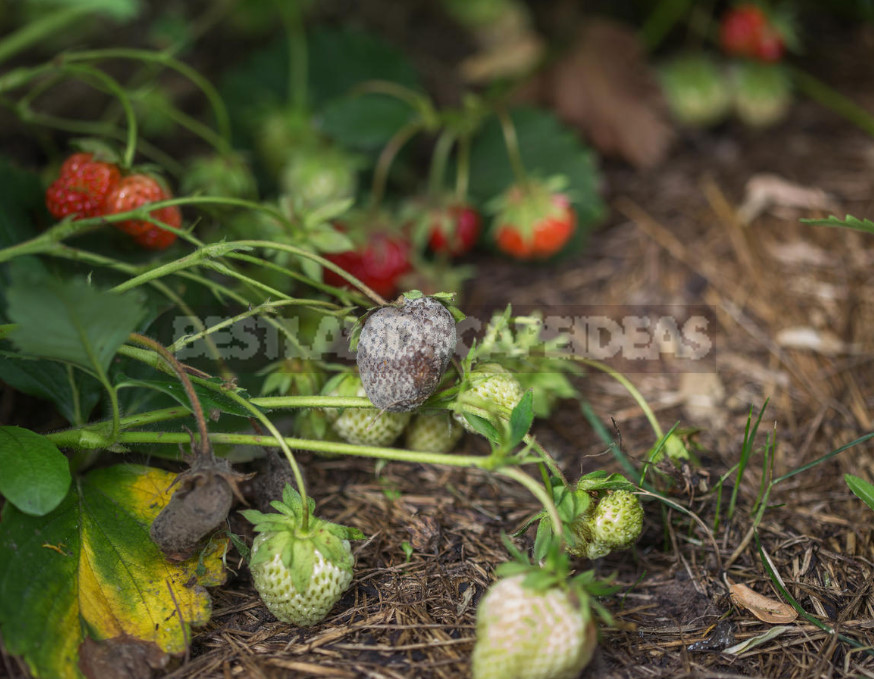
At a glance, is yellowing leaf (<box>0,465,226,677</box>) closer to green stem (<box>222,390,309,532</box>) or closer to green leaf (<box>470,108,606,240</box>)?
green stem (<box>222,390,309,532</box>)

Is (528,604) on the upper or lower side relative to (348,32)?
lower

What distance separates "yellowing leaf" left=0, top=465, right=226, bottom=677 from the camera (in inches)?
41.8

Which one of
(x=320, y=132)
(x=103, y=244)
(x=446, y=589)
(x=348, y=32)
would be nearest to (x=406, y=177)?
(x=320, y=132)

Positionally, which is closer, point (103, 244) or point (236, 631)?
point (236, 631)

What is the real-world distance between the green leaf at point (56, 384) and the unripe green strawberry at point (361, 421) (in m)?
0.45

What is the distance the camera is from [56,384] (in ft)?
4.54

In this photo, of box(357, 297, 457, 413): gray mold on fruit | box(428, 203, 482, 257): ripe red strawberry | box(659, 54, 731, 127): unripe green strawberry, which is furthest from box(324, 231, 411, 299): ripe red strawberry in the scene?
box(659, 54, 731, 127): unripe green strawberry

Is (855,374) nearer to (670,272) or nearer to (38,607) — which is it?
(670,272)

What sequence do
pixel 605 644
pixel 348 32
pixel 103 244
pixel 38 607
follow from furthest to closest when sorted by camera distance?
pixel 348 32, pixel 103 244, pixel 605 644, pixel 38 607

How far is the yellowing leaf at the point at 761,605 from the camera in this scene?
4.05ft

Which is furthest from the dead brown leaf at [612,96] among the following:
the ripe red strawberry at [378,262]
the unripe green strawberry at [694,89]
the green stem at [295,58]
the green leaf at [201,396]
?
the green leaf at [201,396]

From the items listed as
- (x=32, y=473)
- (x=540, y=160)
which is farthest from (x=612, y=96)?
(x=32, y=473)

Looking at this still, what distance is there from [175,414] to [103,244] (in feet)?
1.90

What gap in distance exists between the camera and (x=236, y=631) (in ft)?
3.92
